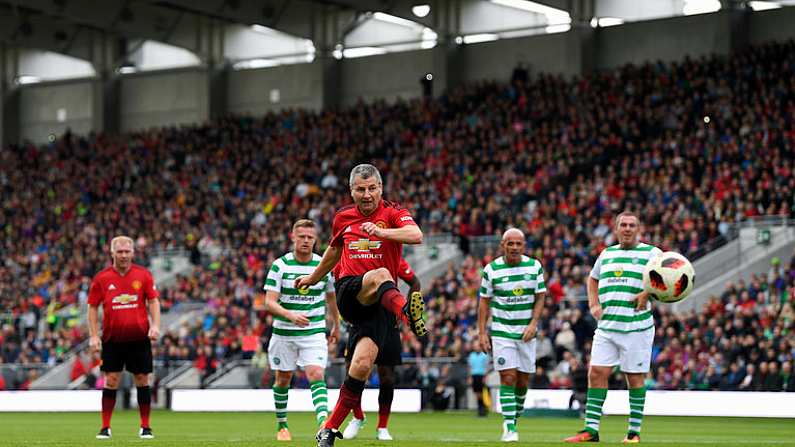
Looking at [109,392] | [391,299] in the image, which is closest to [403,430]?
[109,392]

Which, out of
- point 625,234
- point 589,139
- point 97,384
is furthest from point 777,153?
point 625,234

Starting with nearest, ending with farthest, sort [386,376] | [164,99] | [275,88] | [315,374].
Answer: [315,374] → [386,376] → [275,88] → [164,99]

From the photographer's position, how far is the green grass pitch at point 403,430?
14.9m

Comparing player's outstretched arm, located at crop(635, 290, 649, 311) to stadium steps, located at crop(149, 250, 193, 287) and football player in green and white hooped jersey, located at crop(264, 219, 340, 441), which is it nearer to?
football player in green and white hooped jersey, located at crop(264, 219, 340, 441)

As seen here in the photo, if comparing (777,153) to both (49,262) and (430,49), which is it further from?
(49,262)

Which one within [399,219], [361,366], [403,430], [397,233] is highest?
[399,219]

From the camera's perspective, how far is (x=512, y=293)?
52.1 ft

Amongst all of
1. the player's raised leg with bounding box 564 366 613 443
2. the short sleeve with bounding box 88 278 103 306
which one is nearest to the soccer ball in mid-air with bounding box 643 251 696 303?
the player's raised leg with bounding box 564 366 613 443

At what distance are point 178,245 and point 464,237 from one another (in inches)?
454

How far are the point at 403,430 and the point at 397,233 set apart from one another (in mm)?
8416

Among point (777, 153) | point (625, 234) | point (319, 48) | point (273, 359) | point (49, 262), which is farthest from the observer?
point (319, 48)

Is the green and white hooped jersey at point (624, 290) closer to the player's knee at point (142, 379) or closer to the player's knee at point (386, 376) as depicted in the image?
the player's knee at point (386, 376)

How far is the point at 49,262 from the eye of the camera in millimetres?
45125

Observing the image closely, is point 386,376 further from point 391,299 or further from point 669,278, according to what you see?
point 391,299
